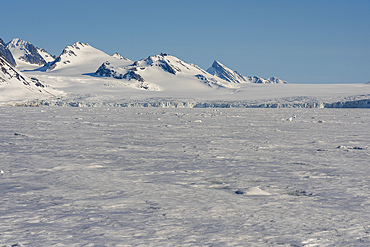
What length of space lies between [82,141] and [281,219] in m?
10.6

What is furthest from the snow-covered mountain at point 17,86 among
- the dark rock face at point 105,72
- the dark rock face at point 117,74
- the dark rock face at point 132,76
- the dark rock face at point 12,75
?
the dark rock face at point 105,72

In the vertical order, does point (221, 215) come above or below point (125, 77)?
below

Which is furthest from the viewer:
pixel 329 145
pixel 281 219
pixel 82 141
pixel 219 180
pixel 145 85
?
pixel 145 85

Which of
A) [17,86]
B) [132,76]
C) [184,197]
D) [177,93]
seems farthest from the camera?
[132,76]

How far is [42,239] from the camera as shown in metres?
4.78

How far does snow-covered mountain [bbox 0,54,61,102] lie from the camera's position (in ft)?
393

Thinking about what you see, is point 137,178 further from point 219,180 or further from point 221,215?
point 221,215

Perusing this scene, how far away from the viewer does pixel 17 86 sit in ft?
425

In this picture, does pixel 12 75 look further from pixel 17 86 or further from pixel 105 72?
pixel 105 72

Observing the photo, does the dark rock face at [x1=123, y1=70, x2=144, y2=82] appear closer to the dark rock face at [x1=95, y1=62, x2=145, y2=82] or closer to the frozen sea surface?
the dark rock face at [x1=95, y1=62, x2=145, y2=82]

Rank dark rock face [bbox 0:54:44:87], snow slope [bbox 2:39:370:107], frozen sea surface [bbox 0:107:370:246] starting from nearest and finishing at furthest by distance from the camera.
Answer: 1. frozen sea surface [bbox 0:107:370:246]
2. snow slope [bbox 2:39:370:107]
3. dark rock face [bbox 0:54:44:87]

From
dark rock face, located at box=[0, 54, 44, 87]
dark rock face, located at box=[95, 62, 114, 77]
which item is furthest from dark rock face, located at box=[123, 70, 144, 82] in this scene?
dark rock face, located at box=[0, 54, 44, 87]

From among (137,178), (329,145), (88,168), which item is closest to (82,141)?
(88,168)

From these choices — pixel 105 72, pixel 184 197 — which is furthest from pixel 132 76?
pixel 184 197
